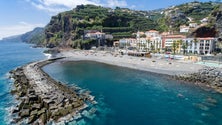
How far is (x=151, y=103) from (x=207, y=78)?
20.1 metres

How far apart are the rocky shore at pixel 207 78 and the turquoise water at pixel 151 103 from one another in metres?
3.07

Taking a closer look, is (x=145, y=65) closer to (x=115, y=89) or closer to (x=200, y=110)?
(x=115, y=89)

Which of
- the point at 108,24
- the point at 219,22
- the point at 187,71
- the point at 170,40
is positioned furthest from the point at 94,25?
the point at 187,71

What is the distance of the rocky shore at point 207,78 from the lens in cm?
4431

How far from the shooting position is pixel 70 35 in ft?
541

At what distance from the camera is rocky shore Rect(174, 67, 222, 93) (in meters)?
44.3

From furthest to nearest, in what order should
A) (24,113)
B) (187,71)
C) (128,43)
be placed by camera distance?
1. (128,43)
2. (187,71)
3. (24,113)

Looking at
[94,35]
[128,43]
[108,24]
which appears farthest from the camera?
[108,24]

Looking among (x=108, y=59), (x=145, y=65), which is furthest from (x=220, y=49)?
(x=108, y=59)

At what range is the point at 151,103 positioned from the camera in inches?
1399

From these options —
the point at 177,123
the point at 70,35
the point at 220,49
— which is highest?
the point at 70,35

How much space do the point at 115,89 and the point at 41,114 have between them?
1925cm

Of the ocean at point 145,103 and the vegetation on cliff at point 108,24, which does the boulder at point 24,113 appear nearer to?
the ocean at point 145,103

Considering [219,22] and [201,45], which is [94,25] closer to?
[201,45]
